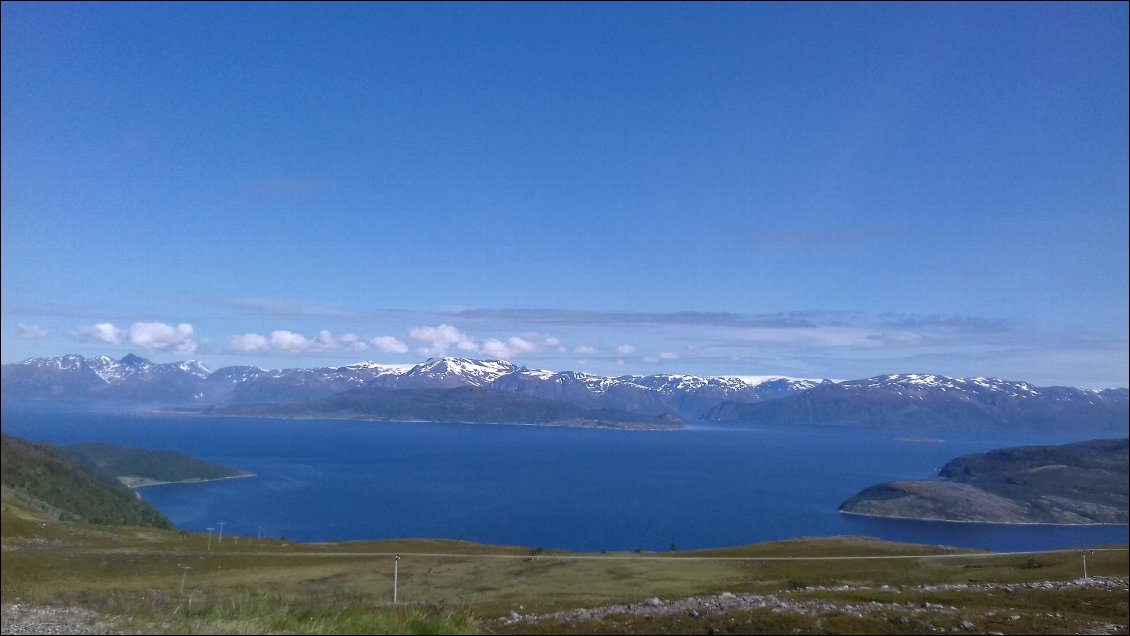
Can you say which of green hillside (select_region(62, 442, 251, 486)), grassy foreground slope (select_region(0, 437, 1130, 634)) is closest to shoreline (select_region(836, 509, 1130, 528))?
grassy foreground slope (select_region(0, 437, 1130, 634))

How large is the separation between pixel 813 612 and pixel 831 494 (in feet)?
601

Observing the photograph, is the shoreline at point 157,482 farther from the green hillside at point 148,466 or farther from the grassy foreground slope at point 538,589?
the grassy foreground slope at point 538,589

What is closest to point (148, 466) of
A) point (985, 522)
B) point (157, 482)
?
point (157, 482)

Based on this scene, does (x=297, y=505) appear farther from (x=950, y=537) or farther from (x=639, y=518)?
(x=950, y=537)

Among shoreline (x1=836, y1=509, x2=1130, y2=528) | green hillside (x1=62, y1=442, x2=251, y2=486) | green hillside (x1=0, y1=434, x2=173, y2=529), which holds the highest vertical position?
green hillside (x1=0, y1=434, x2=173, y2=529)

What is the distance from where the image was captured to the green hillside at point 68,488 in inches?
3396

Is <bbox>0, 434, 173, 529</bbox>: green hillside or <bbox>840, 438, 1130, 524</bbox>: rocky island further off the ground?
<bbox>0, 434, 173, 529</bbox>: green hillside

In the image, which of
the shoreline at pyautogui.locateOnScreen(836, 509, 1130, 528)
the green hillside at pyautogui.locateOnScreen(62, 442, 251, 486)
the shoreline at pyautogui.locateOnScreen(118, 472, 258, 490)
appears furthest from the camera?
the green hillside at pyautogui.locateOnScreen(62, 442, 251, 486)

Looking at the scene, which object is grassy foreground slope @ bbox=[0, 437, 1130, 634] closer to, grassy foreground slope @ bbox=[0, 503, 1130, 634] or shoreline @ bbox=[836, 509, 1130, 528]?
grassy foreground slope @ bbox=[0, 503, 1130, 634]

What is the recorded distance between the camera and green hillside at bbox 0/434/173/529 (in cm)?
8625

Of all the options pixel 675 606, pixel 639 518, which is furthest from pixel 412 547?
pixel 639 518

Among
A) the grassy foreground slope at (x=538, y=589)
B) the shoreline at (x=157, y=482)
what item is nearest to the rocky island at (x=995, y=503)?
the grassy foreground slope at (x=538, y=589)

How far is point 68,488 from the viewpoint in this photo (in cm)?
9888

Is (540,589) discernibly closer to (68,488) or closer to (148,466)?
(68,488)
